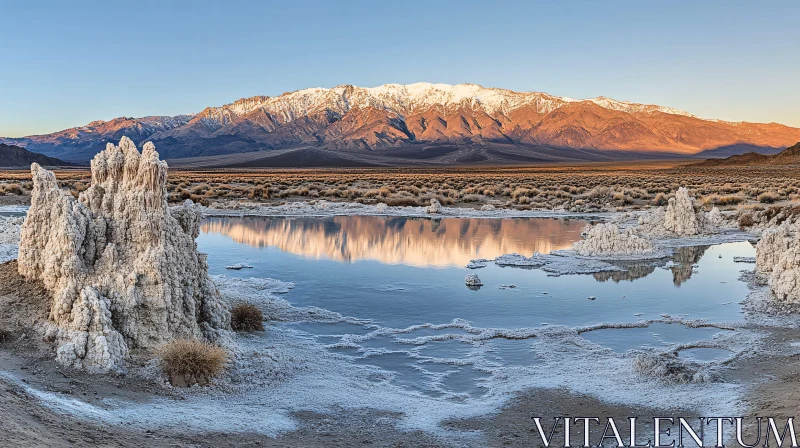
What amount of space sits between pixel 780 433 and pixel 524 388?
2.52 meters

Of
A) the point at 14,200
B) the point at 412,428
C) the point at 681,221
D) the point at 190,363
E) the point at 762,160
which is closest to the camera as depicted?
the point at 412,428

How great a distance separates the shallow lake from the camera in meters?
8.65

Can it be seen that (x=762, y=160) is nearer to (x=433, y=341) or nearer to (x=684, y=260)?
(x=684, y=260)

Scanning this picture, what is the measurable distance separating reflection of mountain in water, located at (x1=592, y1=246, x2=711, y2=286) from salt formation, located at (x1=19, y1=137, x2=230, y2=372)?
28.3 feet

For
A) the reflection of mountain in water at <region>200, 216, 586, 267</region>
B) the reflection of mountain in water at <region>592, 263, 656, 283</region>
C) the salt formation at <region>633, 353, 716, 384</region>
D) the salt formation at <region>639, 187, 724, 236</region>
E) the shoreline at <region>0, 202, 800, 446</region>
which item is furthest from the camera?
the salt formation at <region>639, 187, 724, 236</region>

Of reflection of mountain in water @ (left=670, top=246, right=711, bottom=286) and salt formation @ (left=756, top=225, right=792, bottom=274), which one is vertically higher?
salt formation @ (left=756, top=225, right=792, bottom=274)

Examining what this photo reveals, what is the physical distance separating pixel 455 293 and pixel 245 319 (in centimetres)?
448

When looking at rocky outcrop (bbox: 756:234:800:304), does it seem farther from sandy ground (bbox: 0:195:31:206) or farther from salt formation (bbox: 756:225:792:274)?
sandy ground (bbox: 0:195:31:206)

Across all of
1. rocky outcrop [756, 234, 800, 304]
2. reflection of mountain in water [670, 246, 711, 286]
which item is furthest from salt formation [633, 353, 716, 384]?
reflection of mountain in water [670, 246, 711, 286]

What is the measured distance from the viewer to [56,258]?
301 inches

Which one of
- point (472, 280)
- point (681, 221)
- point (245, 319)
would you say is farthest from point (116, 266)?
point (681, 221)

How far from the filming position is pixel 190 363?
675 cm

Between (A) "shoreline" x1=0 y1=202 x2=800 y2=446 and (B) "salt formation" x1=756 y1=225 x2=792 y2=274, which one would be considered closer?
(A) "shoreline" x1=0 y1=202 x2=800 y2=446

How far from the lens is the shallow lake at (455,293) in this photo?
8.65 metres
